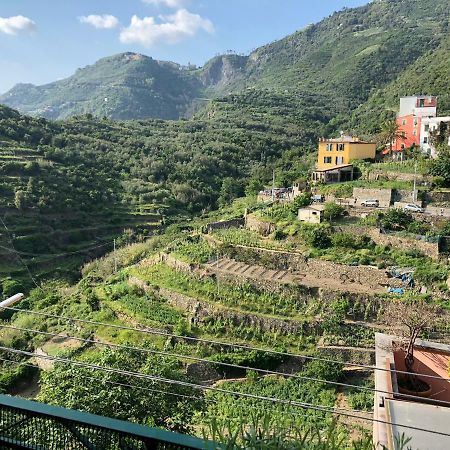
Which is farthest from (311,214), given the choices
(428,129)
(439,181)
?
(428,129)

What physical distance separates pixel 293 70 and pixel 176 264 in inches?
4011

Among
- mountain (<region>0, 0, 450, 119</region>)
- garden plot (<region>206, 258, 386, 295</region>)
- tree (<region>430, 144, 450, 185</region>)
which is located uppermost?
mountain (<region>0, 0, 450, 119</region>)

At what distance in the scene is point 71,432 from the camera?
3.58 m

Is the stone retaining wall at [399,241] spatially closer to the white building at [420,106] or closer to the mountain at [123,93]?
the white building at [420,106]

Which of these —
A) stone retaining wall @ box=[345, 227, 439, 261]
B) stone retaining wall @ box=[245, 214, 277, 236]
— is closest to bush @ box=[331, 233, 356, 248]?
stone retaining wall @ box=[345, 227, 439, 261]

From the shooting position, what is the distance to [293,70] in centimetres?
11256

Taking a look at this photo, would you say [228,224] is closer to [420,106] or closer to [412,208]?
[412,208]

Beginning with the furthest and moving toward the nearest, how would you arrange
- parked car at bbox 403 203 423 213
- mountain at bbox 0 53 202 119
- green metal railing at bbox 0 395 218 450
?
mountain at bbox 0 53 202 119
parked car at bbox 403 203 423 213
green metal railing at bbox 0 395 218 450

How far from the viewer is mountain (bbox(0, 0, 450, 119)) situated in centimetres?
8425

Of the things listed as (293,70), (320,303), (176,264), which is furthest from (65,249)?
(293,70)

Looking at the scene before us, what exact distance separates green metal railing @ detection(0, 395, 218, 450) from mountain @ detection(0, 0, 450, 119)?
7718cm

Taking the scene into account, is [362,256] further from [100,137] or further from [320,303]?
[100,137]

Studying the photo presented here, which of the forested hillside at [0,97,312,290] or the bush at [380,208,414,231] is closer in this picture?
the bush at [380,208,414,231]

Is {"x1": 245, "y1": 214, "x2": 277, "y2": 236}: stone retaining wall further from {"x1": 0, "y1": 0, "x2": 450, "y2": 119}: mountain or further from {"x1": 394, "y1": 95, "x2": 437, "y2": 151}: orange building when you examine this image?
{"x1": 0, "y1": 0, "x2": 450, "y2": 119}: mountain
